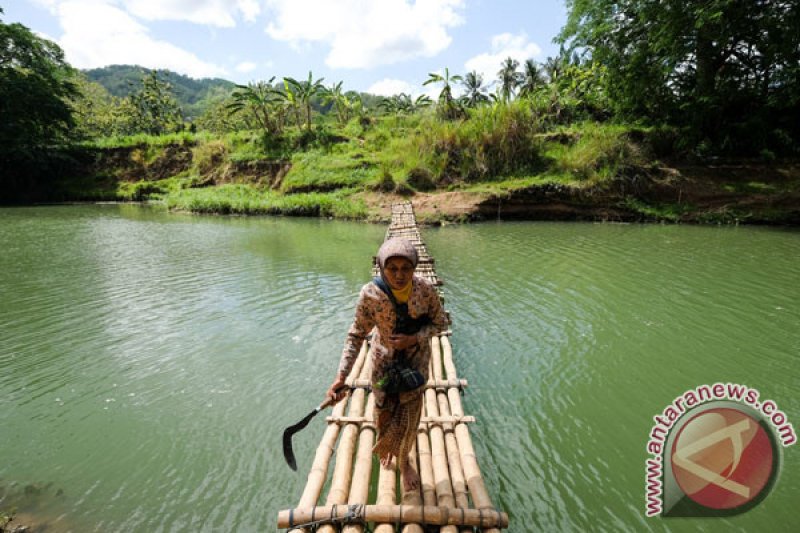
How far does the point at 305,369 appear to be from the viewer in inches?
186

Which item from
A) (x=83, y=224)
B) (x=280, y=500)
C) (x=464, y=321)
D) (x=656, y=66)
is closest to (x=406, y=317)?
(x=280, y=500)

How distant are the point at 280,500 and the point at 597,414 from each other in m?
2.90

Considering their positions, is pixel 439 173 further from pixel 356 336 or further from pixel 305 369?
pixel 356 336

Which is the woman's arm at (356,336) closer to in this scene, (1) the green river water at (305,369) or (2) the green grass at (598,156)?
(1) the green river water at (305,369)

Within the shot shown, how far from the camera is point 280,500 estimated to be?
286 cm

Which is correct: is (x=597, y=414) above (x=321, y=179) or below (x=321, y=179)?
below

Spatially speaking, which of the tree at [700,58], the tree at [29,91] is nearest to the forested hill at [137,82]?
the tree at [29,91]

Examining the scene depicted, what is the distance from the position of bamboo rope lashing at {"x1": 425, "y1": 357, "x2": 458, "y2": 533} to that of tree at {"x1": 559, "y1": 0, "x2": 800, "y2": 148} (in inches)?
684

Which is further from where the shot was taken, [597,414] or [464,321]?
[464,321]

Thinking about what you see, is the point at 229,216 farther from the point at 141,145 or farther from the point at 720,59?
the point at 720,59

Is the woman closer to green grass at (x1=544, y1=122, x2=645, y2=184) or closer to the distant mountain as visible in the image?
green grass at (x1=544, y1=122, x2=645, y2=184)

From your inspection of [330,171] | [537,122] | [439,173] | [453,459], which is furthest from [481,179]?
[453,459]

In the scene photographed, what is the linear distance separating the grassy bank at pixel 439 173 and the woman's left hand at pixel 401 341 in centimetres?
1419

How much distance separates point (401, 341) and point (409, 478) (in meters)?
0.91
